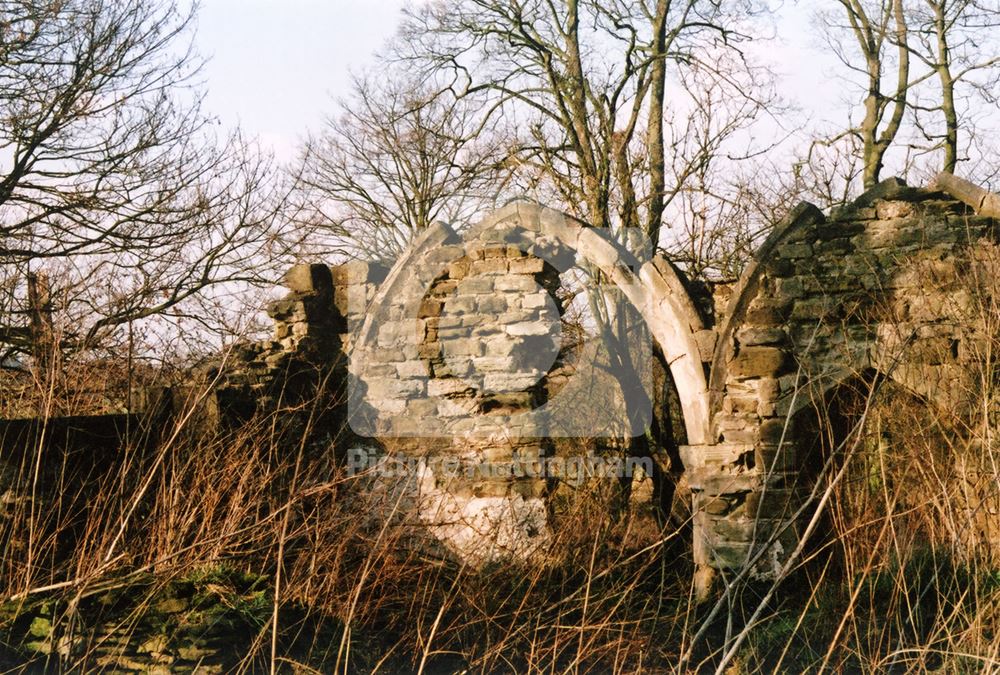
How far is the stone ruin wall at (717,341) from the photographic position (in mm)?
7133

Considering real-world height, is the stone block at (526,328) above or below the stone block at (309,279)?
below

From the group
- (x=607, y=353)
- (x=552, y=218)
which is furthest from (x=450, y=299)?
(x=607, y=353)

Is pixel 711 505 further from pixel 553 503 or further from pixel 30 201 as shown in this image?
pixel 30 201

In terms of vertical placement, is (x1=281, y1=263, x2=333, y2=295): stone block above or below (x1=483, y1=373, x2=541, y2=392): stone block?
above

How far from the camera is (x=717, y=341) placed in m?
7.71

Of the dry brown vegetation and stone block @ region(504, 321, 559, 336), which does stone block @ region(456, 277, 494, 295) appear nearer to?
stone block @ region(504, 321, 559, 336)

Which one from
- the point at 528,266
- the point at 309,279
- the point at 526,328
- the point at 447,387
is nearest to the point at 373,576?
the point at 447,387

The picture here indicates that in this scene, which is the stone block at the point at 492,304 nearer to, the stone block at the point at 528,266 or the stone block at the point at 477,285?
the stone block at the point at 477,285

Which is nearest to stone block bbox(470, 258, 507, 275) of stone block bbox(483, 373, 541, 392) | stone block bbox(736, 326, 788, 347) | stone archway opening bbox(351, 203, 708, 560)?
stone archway opening bbox(351, 203, 708, 560)

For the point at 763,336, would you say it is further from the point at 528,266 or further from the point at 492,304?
the point at 492,304

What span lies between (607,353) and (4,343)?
5689mm

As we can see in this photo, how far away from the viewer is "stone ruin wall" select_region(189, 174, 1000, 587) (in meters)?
7.13

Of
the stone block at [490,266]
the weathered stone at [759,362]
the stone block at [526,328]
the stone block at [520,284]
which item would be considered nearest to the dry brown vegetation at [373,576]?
the weathered stone at [759,362]

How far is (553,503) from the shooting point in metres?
8.41
